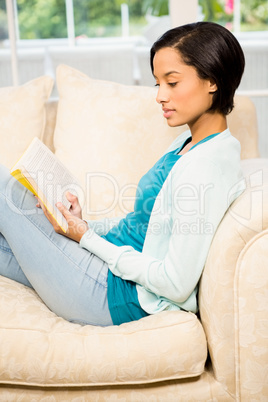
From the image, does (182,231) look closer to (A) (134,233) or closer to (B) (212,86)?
(A) (134,233)

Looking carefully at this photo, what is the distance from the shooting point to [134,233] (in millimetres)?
1342

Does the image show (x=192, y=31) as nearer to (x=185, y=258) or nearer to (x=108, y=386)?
(x=185, y=258)

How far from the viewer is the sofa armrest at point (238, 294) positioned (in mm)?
1104

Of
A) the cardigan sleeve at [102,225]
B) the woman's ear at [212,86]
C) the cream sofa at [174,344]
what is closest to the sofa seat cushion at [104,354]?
→ the cream sofa at [174,344]

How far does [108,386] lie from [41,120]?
1.03m

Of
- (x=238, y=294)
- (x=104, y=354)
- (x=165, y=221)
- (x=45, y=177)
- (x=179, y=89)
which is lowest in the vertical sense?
(x=104, y=354)

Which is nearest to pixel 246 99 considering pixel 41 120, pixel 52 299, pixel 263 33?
pixel 41 120

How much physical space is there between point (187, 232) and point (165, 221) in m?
0.11

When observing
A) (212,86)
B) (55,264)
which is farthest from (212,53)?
(55,264)

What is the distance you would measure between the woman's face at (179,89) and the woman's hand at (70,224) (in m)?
0.34

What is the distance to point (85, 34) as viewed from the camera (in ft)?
8.71

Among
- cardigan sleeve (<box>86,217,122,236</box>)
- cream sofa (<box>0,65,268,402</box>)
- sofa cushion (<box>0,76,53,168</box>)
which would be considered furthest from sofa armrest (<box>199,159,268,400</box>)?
sofa cushion (<box>0,76,53,168</box>)

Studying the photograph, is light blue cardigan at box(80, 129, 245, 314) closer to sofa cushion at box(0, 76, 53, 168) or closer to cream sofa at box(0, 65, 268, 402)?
cream sofa at box(0, 65, 268, 402)

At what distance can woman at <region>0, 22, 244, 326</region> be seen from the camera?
1.14 meters
